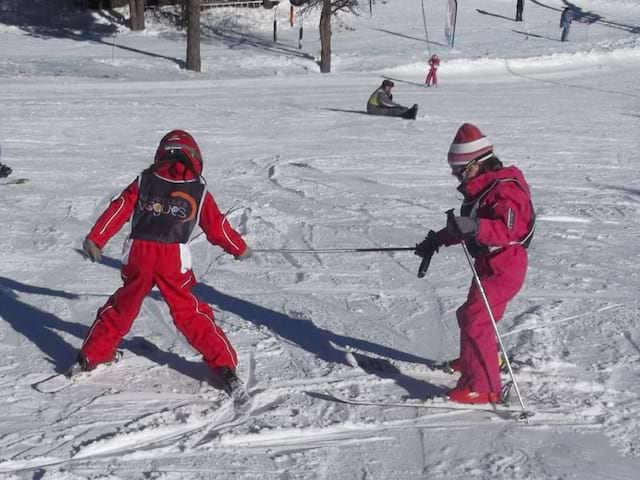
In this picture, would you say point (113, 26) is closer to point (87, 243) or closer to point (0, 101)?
point (0, 101)

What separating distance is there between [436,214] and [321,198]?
1382mm

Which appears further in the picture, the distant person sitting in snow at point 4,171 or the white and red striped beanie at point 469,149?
the distant person sitting in snow at point 4,171

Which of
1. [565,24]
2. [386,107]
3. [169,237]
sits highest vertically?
[565,24]

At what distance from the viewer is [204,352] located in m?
5.49

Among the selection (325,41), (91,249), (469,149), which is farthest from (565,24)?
(91,249)

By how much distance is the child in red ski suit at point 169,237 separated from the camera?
17.2ft

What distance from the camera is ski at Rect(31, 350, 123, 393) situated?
5402 millimetres

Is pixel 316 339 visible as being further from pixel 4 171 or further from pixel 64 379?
pixel 4 171

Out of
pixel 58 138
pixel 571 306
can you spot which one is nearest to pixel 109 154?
pixel 58 138

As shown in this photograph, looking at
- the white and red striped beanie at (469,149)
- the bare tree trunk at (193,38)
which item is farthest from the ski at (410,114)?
the white and red striped beanie at (469,149)

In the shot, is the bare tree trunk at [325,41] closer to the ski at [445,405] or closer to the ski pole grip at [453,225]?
the ski at [445,405]

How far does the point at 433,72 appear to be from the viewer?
82.2 feet

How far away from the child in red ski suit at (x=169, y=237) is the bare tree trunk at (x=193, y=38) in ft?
75.7

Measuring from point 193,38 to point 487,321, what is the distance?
23731 mm
